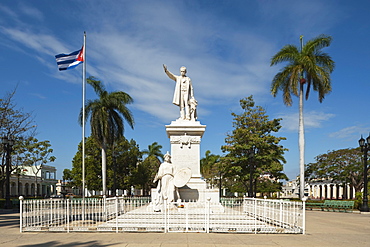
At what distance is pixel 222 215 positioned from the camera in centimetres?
1254

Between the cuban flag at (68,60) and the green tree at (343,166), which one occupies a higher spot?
the cuban flag at (68,60)

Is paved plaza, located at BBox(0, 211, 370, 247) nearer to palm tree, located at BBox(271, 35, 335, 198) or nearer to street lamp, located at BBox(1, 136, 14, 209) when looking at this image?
street lamp, located at BBox(1, 136, 14, 209)

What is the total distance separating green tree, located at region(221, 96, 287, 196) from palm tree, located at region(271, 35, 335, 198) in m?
3.88

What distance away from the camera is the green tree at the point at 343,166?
124ft

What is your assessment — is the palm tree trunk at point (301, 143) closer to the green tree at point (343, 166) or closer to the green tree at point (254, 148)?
the green tree at point (254, 148)

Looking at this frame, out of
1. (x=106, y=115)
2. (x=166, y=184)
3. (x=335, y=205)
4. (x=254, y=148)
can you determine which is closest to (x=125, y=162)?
(x=106, y=115)

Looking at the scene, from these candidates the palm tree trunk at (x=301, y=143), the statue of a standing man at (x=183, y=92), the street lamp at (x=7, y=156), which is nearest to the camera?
the statue of a standing man at (x=183, y=92)

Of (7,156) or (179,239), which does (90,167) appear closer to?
(7,156)

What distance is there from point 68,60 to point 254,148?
1867cm

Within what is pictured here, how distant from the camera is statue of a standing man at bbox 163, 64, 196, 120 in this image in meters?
17.7

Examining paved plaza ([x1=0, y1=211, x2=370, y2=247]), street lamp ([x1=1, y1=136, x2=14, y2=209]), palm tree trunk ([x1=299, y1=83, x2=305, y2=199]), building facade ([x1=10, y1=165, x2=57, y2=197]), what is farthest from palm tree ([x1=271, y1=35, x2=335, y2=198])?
building facade ([x1=10, y1=165, x2=57, y2=197])

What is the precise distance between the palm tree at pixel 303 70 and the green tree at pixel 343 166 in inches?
542

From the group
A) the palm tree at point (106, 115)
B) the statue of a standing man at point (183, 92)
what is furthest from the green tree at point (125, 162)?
the statue of a standing man at point (183, 92)

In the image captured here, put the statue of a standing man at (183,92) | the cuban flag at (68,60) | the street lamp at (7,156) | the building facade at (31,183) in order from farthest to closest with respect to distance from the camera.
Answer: the building facade at (31,183)
the street lamp at (7,156)
the cuban flag at (68,60)
the statue of a standing man at (183,92)
